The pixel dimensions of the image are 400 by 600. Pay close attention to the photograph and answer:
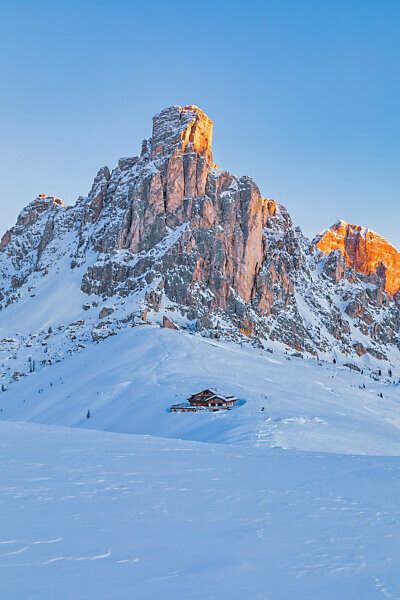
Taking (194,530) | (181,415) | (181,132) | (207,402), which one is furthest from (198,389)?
(181,132)

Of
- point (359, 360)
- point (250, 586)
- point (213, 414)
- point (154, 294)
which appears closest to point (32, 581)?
point (250, 586)

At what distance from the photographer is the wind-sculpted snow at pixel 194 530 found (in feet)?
13.6

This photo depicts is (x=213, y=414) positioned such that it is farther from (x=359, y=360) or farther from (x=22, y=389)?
(x=359, y=360)

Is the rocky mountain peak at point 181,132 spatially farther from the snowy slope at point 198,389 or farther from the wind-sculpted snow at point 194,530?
the wind-sculpted snow at point 194,530

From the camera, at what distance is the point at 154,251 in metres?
117

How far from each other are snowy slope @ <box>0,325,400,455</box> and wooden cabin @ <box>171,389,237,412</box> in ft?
3.45

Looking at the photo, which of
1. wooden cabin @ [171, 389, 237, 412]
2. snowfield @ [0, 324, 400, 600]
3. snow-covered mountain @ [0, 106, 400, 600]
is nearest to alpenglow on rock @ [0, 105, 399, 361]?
snow-covered mountain @ [0, 106, 400, 600]

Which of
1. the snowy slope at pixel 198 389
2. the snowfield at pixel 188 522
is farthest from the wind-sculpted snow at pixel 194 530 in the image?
the snowy slope at pixel 198 389

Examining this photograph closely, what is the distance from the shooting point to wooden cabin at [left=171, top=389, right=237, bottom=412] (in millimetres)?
36281

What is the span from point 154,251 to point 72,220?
162ft

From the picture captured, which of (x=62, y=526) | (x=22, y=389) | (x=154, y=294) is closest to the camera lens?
(x=62, y=526)

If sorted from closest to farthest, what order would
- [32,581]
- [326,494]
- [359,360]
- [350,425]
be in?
[32,581] < [326,494] < [350,425] < [359,360]

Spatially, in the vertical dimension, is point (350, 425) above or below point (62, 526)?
below

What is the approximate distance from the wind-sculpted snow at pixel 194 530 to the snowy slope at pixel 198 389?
15.3m
